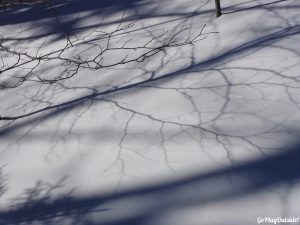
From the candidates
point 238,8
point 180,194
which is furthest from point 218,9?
point 180,194

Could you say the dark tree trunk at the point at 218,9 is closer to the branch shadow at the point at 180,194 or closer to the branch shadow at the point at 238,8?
the branch shadow at the point at 238,8

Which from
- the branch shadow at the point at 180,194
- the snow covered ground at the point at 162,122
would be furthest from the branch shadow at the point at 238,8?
the branch shadow at the point at 180,194

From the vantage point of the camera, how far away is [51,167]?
156 cm

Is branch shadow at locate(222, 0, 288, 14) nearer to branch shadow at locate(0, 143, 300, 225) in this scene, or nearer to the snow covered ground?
the snow covered ground

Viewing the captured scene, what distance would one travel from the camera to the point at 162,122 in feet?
5.24

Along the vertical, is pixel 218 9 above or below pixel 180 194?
above

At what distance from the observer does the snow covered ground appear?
4.10ft

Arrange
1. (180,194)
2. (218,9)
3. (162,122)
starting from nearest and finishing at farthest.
A: 1. (180,194)
2. (162,122)
3. (218,9)

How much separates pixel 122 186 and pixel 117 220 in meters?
0.14

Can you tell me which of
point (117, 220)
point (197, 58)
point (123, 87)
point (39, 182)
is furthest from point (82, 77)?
point (117, 220)

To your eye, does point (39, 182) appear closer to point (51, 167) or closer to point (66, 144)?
point (51, 167)

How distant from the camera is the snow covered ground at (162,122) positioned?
1.25 meters

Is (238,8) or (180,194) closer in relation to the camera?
(180,194)

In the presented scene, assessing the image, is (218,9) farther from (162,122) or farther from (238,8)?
(162,122)
